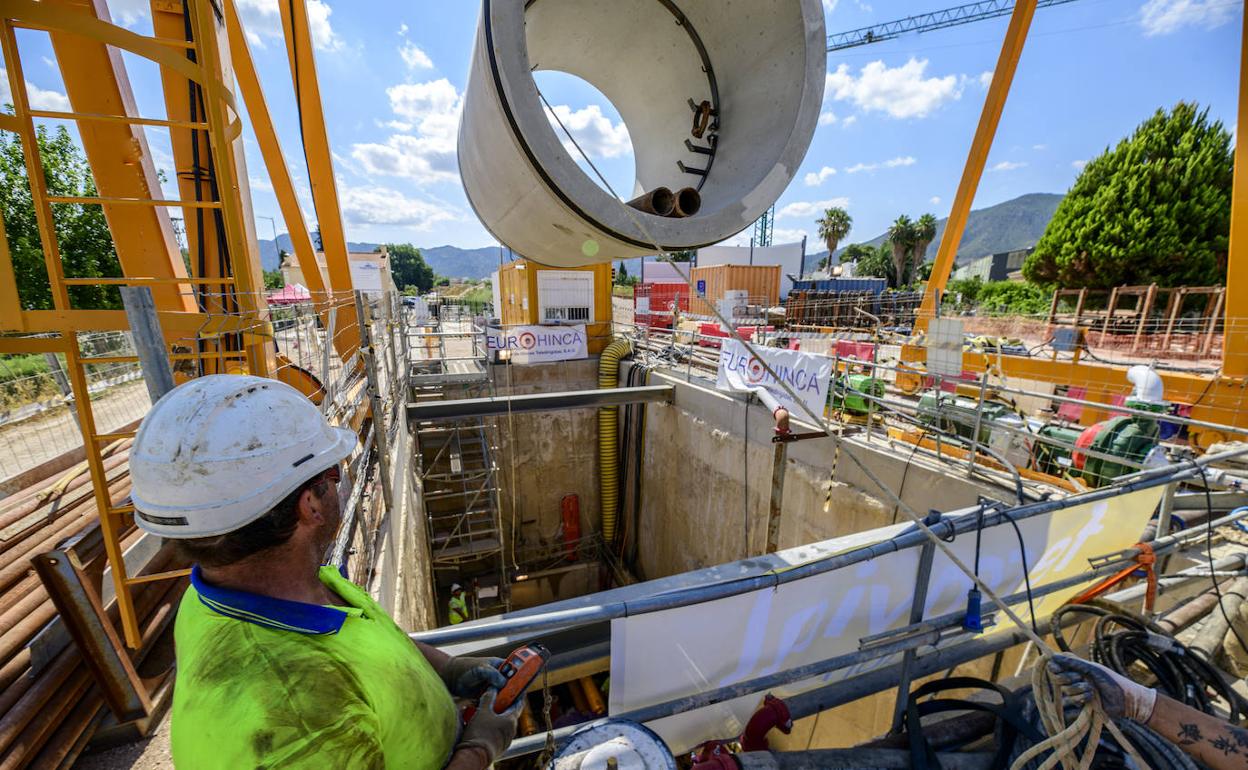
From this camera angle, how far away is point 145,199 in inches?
127

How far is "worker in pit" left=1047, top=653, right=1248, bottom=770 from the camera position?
1795mm

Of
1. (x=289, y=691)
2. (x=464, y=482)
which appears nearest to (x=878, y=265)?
(x=464, y=482)

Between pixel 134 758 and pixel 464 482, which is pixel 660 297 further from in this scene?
pixel 134 758

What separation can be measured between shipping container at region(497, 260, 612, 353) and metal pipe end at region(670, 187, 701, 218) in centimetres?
985

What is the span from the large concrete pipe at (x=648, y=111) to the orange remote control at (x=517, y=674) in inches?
81.4

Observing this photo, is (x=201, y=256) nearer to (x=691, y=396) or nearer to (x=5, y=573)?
(x=5, y=573)

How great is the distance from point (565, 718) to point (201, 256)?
25.2 feet

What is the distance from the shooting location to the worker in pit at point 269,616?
0.94 metres

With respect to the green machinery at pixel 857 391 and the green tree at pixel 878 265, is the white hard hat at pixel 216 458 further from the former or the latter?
the green tree at pixel 878 265

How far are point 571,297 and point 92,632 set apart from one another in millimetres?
11313

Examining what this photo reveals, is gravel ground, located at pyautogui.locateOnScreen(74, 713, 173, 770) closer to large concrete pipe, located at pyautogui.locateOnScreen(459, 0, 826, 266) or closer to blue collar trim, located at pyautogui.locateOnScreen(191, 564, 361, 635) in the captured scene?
blue collar trim, located at pyautogui.locateOnScreen(191, 564, 361, 635)

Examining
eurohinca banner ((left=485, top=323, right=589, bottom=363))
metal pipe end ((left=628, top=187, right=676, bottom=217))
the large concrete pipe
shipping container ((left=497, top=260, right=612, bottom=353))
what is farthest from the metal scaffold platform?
metal pipe end ((left=628, top=187, right=676, bottom=217))

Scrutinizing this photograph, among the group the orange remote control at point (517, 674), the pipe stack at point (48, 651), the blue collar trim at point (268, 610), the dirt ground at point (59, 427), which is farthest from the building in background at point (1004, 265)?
the pipe stack at point (48, 651)

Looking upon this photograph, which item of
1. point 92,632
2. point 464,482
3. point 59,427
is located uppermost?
point 92,632
